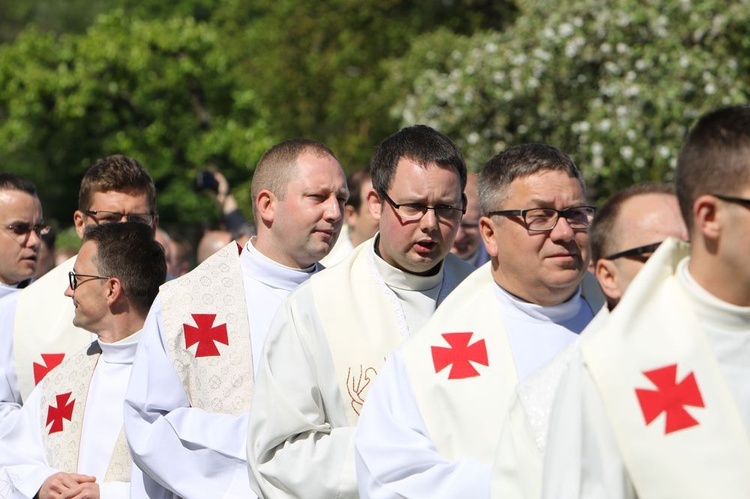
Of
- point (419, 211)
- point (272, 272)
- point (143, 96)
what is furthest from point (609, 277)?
point (143, 96)

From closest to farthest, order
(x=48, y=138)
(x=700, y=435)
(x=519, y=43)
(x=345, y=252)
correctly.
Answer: (x=700, y=435), (x=345, y=252), (x=519, y=43), (x=48, y=138)

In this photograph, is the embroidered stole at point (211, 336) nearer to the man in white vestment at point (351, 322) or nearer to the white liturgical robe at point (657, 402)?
the man in white vestment at point (351, 322)

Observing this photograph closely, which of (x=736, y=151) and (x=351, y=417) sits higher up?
(x=736, y=151)

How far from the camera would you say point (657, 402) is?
289cm

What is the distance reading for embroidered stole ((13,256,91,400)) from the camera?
247 inches

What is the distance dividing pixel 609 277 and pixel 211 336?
6.91ft

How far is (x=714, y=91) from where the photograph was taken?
1317 centimetres

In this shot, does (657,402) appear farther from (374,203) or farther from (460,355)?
(374,203)

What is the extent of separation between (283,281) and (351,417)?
905 millimetres

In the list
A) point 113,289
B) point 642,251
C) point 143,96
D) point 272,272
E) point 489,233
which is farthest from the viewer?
point 143,96

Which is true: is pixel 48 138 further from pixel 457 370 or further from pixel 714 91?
pixel 457 370

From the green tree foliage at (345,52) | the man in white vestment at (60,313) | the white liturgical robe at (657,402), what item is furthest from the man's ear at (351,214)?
the green tree foliage at (345,52)

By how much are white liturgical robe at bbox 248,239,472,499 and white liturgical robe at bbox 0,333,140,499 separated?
1.11 m

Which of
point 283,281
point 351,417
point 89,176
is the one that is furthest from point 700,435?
point 89,176
